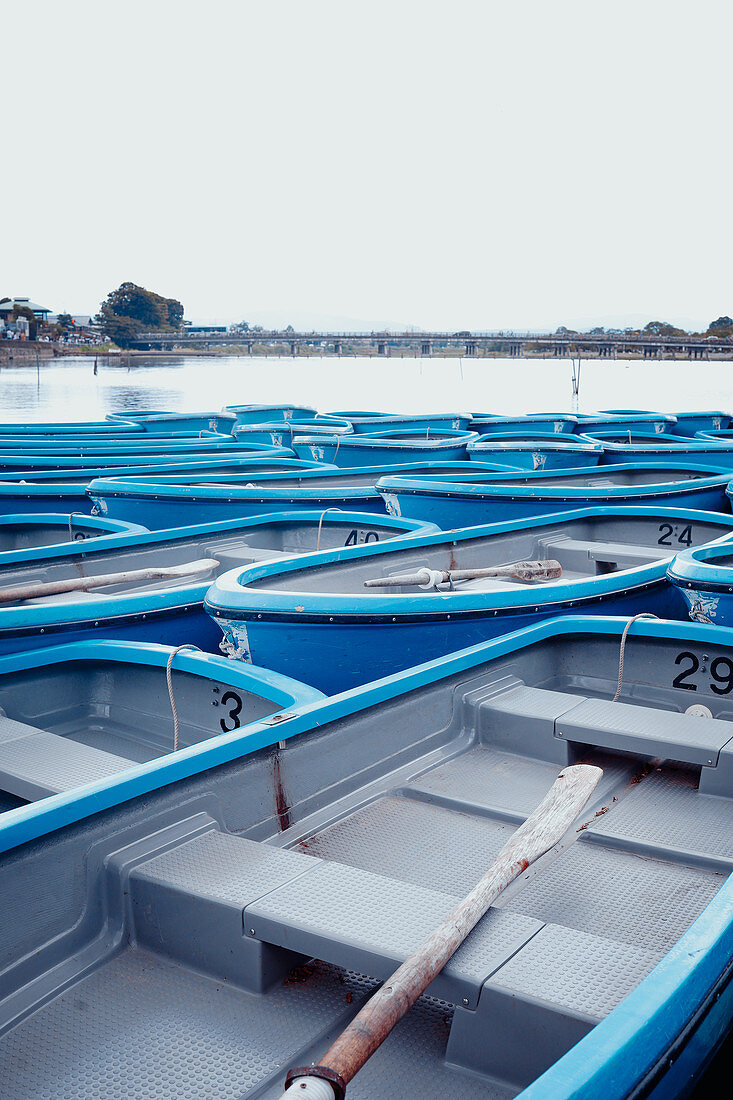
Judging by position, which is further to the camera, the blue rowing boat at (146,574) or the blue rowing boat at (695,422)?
the blue rowing boat at (695,422)

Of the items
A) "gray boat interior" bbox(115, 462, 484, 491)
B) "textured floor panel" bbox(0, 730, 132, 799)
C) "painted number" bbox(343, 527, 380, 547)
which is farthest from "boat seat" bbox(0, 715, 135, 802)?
"gray boat interior" bbox(115, 462, 484, 491)

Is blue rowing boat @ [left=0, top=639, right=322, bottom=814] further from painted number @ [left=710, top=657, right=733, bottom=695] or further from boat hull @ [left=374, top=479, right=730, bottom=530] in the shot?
boat hull @ [left=374, top=479, right=730, bottom=530]

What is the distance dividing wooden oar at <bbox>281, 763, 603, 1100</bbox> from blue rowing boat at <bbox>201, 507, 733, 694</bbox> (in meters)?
1.85

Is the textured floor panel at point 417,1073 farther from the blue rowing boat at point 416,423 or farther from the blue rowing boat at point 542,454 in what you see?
the blue rowing boat at point 416,423

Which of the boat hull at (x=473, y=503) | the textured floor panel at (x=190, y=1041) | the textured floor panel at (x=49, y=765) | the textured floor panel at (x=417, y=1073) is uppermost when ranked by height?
the boat hull at (x=473, y=503)

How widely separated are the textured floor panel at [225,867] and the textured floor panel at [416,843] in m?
0.35

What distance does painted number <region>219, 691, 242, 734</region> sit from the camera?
3.95 meters

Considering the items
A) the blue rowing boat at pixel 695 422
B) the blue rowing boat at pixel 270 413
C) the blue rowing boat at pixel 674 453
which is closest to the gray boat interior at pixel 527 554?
the blue rowing boat at pixel 674 453

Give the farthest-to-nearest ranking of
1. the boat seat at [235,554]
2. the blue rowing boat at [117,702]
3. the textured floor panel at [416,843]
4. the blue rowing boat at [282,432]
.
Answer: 1. the blue rowing boat at [282,432]
2. the boat seat at [235,554]
3. the blue rowing boat at [117,702]
4. the textured floor panel at [416,843]

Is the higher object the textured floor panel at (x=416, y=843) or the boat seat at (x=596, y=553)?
the boat seat at (x=596, y=553)

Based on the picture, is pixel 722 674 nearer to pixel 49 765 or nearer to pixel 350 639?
pixel 350 639

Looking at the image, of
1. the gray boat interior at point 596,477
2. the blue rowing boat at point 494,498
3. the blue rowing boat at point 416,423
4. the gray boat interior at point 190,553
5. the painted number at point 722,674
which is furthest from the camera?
the blue rowing boat at point 416,423

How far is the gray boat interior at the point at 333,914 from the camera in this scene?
222 cm

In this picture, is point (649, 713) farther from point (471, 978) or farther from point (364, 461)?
point (364, 461)
